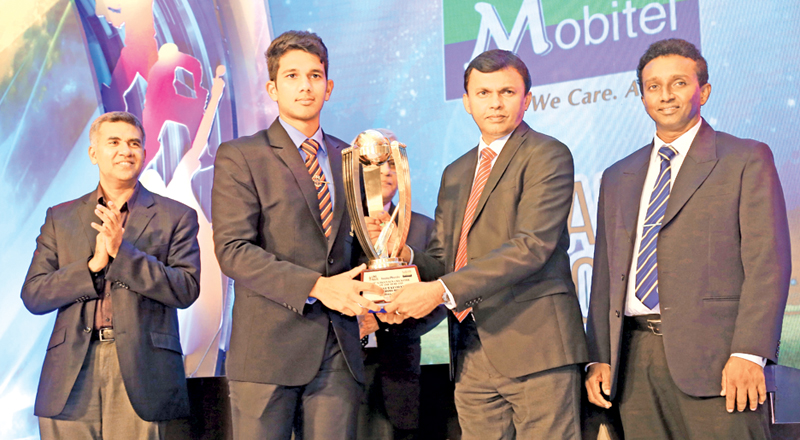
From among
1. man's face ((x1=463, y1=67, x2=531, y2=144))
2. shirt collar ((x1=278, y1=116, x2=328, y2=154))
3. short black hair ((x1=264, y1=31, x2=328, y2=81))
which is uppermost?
short black hair ((x1=264, y1=31, x2=328, y2=81))

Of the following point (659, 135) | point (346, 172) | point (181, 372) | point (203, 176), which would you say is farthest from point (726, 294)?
point (203, 176)

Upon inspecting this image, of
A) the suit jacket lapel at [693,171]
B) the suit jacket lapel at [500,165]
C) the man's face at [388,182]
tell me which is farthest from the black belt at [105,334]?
the suit jacket lapel at [693,171]

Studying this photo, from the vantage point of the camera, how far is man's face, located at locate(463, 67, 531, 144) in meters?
2.48

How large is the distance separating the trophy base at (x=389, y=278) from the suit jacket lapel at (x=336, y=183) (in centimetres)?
22

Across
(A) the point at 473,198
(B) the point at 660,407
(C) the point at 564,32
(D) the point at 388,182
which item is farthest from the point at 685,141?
(C) the point at 564,32

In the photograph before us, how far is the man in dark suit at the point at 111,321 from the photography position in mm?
2758

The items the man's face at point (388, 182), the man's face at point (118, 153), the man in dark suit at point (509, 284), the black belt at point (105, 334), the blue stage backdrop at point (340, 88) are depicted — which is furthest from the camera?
the blue stage backdrop at point (340, 88)

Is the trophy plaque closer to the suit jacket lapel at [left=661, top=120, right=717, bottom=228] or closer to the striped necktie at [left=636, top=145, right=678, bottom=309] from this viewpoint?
the striped necktie at [left=636, top=145, right=678, bottom=309]

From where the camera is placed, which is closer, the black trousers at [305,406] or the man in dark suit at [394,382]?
the black trousers at [305,406]

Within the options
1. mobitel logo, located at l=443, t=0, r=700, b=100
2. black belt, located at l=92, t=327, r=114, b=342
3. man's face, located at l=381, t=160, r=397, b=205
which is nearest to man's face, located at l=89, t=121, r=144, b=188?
black belt, located at l=92, t=327, r=114, b=342

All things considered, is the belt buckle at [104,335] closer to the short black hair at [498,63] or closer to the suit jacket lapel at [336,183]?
the suit jacket lapel at [336,183]

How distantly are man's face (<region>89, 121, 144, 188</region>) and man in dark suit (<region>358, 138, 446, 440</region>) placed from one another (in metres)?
1.23

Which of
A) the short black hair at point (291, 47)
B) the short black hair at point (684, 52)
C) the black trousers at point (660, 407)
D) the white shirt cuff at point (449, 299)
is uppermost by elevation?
the short black hair at point (291, 47)

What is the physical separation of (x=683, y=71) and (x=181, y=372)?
2.46 metres
